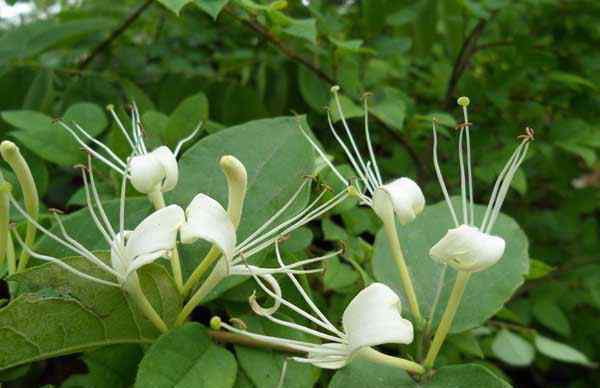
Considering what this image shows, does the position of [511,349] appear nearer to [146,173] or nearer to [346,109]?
[346,109]

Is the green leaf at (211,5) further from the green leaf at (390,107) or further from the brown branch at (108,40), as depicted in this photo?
the brown branch at (108,40)

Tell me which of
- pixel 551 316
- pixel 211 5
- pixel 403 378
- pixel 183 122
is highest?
pixel 211 5

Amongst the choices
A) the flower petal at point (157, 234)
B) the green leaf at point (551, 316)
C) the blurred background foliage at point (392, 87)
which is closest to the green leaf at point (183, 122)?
the blurred background foliage at point (392, 87)

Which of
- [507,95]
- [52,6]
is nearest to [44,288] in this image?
[507,95]

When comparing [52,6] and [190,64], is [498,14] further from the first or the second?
[52,6]

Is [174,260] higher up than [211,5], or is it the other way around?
[211,5]

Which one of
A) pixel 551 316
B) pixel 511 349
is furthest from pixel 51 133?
pixel 551 316
